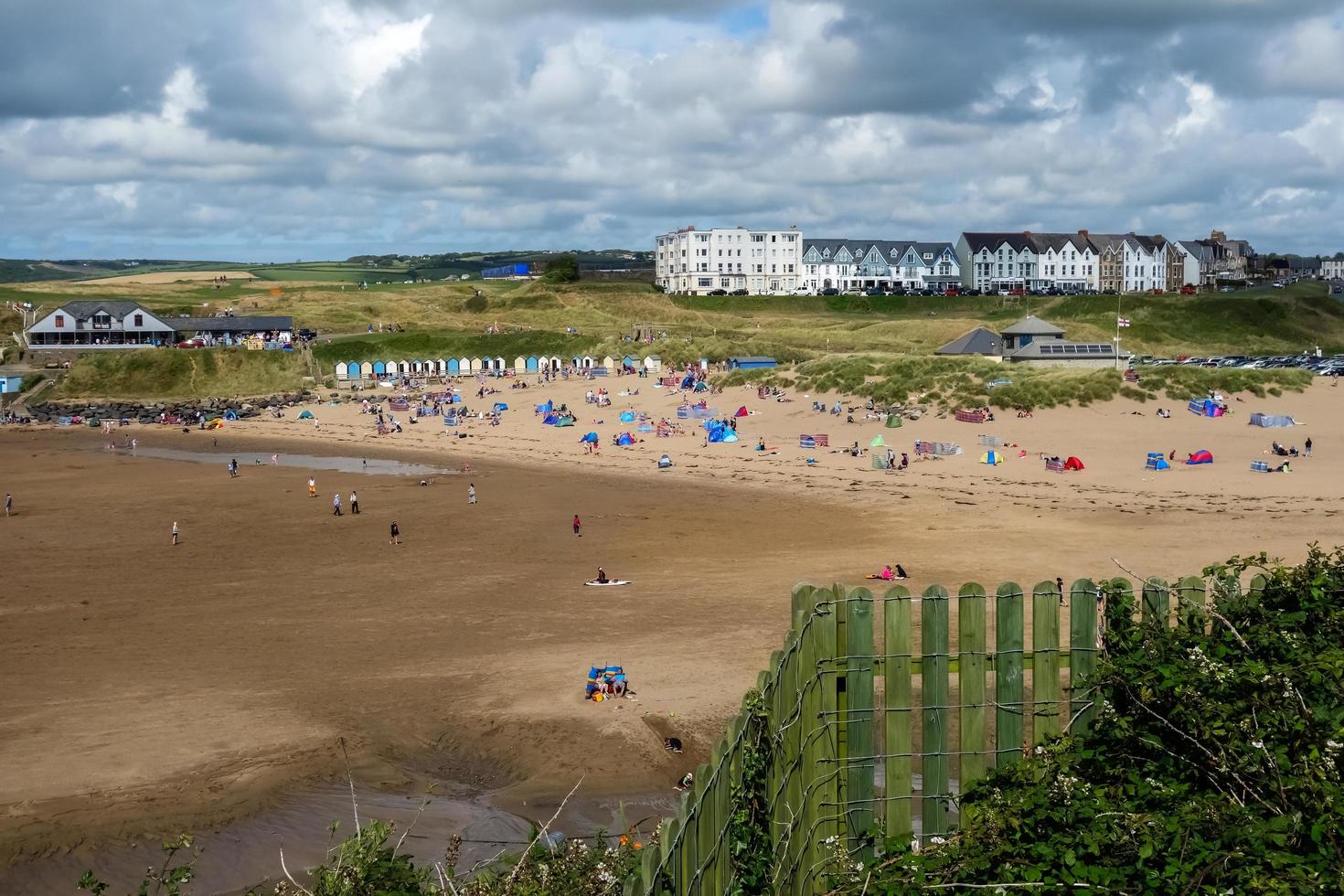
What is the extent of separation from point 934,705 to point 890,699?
0.80 feet

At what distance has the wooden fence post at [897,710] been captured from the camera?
6516mm

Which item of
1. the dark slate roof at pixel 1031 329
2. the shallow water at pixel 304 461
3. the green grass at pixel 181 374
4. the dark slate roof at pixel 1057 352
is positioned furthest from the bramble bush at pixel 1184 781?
the green grass at pixel 181 374

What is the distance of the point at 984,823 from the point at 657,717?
10.7m

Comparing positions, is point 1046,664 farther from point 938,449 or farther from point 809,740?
point 938,449

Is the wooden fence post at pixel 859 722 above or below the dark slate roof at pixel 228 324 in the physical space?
below

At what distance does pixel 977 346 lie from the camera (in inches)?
2650

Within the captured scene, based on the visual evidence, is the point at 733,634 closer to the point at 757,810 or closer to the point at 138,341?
the point at 757,810

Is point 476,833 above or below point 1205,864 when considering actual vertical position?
below

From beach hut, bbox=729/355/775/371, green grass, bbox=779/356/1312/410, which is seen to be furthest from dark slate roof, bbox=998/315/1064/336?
beach hut, bbox=729/355/775/371

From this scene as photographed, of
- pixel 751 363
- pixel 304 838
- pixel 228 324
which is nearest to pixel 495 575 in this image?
pixel 304 838

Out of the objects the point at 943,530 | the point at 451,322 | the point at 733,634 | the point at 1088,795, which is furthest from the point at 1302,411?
the point at 451,322

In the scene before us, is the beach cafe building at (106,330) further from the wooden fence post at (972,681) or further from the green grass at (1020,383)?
the wooden fence post at (972,681)

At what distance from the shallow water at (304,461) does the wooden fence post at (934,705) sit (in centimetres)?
3904

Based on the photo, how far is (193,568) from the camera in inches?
1106
